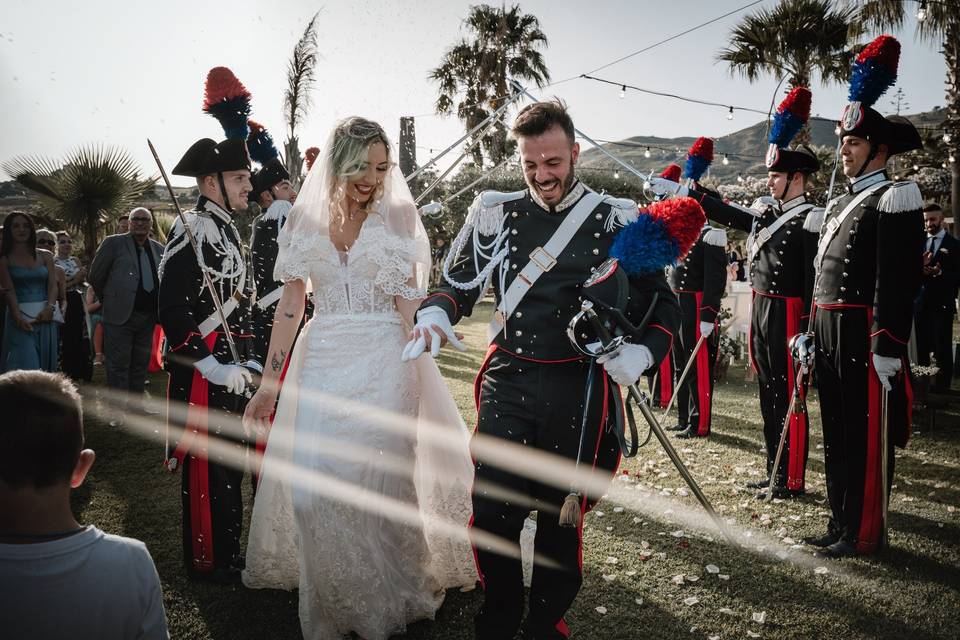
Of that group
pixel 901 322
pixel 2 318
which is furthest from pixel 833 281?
pixel 2 318

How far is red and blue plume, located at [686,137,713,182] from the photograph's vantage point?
6.66 m

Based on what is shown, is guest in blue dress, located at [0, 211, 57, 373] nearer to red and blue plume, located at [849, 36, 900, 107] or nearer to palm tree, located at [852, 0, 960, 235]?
red and blue plume, located at [849, 36, 900, 107]

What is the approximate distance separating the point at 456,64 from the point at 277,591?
25.7 meters

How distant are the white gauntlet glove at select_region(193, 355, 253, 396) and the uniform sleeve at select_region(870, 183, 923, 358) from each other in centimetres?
370

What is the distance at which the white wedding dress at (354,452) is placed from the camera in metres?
2.86

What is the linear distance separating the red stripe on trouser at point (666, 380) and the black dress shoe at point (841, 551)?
406 cm

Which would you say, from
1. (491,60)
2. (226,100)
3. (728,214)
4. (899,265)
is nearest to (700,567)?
(899,265)

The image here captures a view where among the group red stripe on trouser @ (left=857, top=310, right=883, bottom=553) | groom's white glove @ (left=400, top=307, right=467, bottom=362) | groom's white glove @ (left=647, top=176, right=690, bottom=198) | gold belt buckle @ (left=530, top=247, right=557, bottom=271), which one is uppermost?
groom's white glove @ (left=647, top=176, right=690, bottom=198)

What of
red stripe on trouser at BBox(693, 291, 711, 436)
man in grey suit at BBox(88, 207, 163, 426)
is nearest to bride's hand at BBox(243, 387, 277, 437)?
man in grey suit at BBox(88, 207, 163, 426)

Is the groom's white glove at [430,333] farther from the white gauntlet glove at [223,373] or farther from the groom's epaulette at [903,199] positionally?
the groom's epaulette at [903,199]

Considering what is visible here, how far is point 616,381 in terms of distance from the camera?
2572 millimetres

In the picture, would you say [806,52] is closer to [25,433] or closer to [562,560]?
[562,560]

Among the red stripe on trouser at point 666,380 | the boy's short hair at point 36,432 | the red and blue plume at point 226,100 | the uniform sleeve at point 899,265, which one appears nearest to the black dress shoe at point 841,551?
the uniform sleeve at point 899,265

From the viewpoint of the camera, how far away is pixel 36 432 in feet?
4.91
